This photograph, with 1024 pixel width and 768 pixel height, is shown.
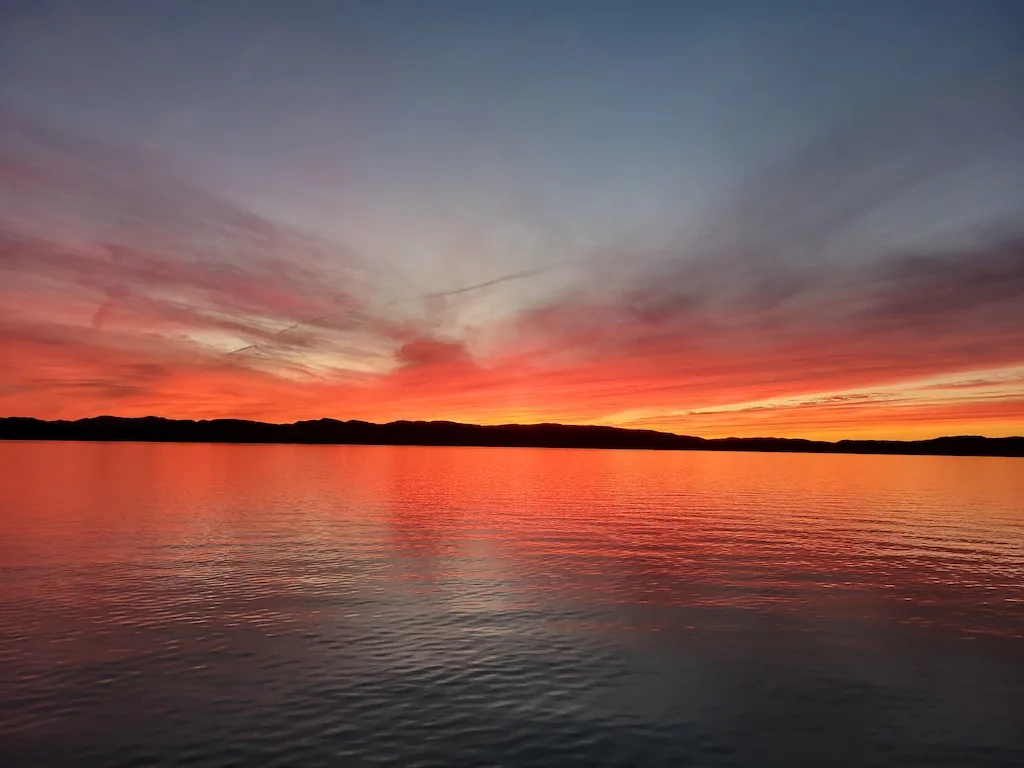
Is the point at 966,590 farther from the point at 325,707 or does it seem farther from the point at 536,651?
the point at 325,707

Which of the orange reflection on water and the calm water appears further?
the orange reflection on water

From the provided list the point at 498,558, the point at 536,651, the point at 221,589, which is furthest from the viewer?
the point at 498,558

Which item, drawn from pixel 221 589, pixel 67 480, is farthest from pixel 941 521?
pixel 67 480

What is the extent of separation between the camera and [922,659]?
27906 millimetres

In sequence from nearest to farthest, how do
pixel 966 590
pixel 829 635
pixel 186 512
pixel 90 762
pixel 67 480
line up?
pixel 90 762
pixel 829 635
pixel 966 590
pixel 186 512
pixel 67 480

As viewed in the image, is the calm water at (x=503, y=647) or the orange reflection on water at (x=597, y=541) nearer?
the calm water at (x=503, y=647)

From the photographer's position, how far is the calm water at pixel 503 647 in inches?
765

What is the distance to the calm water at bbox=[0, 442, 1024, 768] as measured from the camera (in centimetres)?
1944

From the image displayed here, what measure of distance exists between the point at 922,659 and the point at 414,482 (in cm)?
11544

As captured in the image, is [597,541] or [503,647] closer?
[503,647]

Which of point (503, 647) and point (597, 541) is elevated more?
point (597, 541)

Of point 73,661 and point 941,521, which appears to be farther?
point 941,521

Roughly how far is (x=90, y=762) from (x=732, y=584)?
35.5 metres

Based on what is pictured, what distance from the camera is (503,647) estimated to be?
27.8 metres
